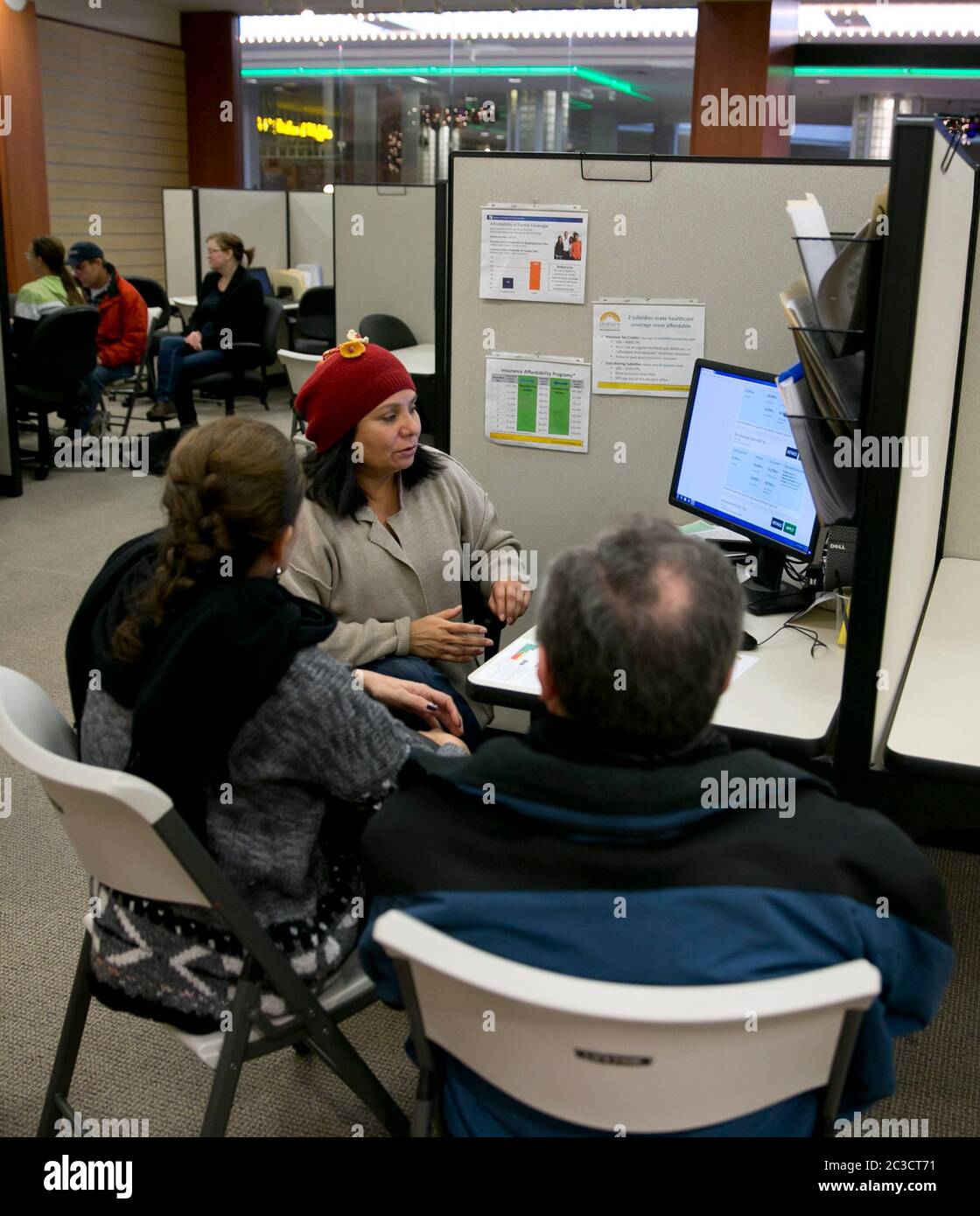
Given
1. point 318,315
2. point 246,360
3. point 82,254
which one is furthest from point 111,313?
point 318,315

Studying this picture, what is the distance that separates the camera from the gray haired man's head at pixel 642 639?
97 cm

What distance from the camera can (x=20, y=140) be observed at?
868 cm

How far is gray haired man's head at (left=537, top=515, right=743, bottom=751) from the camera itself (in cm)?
97

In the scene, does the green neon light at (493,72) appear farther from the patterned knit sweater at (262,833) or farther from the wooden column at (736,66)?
the patterned knit sweater at (262,833)

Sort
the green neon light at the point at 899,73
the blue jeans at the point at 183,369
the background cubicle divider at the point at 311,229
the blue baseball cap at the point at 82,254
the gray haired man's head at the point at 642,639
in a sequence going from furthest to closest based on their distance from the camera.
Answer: the green neon light at the point at 899,73
the background cubicle divider at the point at 311,229
the blue jeans at the point at 183,369
the blue baseball cap at the point at 82,254
the gray haired man's head at the point at 642,639

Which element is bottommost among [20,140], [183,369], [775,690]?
[775,690]

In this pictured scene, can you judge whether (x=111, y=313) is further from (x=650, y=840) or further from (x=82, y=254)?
(x=650, y=840)

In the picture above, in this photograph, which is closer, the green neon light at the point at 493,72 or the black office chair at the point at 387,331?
the black office chair at the point at 387,331

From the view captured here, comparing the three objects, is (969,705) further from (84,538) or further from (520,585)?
(84,538)

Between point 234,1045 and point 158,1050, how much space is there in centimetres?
70

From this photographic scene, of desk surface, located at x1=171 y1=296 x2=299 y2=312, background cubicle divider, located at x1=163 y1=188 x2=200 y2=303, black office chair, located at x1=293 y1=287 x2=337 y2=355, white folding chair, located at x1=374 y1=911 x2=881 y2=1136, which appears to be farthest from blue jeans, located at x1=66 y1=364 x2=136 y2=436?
white folding chair, located at x1=374 y1=911 x2=881 y2=1136

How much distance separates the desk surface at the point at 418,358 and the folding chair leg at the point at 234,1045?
3.64m

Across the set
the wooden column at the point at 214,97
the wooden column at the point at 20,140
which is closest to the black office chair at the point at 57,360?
the wooden column at the point at 20,140
